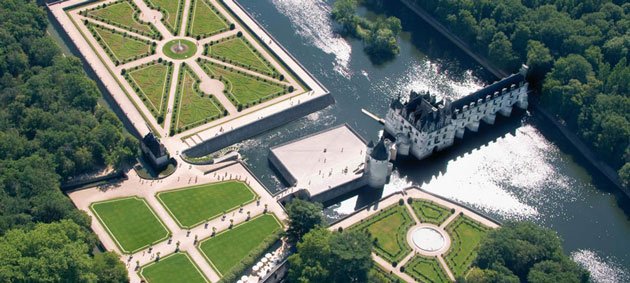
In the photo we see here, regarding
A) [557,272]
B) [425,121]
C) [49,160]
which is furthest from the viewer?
[425,121]

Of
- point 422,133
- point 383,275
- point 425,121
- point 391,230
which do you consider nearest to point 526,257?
point 383,275

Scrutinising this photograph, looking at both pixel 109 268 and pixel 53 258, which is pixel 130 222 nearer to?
pixel 109 268

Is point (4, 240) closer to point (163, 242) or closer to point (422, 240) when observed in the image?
point (163, 242)

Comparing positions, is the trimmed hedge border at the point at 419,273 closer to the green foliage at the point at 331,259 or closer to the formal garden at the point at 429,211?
the green foliage at the point at 331,259

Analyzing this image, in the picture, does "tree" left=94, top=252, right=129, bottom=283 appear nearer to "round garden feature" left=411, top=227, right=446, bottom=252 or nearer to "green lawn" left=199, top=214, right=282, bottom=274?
"green lawn" left=199, top=214, right=282, bottom=274

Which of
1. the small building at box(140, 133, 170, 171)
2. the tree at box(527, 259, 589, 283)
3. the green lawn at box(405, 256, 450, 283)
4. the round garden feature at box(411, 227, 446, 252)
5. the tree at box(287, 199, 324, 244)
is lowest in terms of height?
the tree at box(527, 259, 589, 283)

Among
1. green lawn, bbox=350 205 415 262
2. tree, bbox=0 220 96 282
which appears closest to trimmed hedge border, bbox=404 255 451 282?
green lawn, bbox=350 205 415 262

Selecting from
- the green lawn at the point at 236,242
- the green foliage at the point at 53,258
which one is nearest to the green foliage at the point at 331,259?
the green lawn at the point at 236,242
